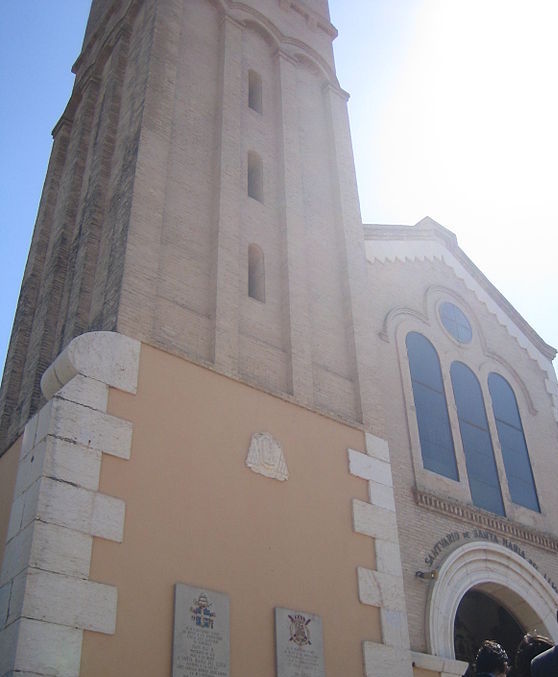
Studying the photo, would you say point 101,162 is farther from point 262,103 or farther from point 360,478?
point 360,478

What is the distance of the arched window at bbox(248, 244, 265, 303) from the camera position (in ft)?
41.5

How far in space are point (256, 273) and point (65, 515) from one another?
5621 mm

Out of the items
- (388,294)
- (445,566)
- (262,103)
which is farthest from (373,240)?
(445,566)

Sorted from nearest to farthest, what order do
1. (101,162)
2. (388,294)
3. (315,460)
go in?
1. (315,460)
2. (101,162)
3. (388,294)

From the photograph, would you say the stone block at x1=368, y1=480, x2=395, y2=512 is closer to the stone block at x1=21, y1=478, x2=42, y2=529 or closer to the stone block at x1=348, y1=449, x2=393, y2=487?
the stone block at x1=348, y1=449, x2=393, y2=487

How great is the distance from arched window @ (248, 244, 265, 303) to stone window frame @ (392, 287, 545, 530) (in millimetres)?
2835

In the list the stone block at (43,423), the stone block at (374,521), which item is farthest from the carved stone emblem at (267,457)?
the stone block at (43,423)

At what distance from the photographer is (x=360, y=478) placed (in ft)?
38.0

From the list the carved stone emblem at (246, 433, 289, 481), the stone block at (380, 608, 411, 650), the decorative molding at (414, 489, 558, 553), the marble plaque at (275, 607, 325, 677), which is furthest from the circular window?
the marble plaque at (275, 607, 325, 677)

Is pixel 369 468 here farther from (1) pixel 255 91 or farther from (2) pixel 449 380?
(1) pixel 255 91

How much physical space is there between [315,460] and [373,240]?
5.89 meters

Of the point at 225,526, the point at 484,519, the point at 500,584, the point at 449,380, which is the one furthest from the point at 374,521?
the point at 449,380

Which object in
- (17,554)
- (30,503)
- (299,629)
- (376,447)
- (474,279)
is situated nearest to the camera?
(17,554)

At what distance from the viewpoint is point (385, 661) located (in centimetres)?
1030
